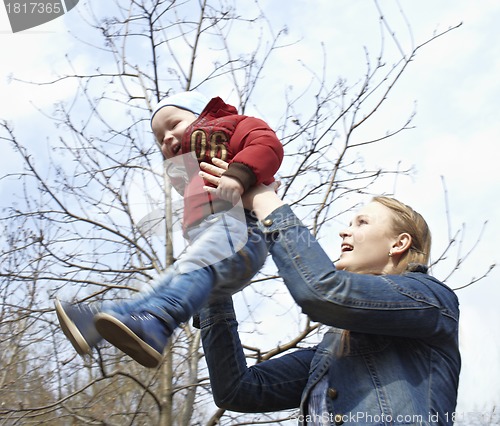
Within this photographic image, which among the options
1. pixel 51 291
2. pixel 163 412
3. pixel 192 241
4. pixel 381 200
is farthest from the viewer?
pixel 51 291

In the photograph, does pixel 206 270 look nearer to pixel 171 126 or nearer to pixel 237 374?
pixel 237 374

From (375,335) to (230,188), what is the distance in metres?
0.62

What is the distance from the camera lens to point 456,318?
2031mm

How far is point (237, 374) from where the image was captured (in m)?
2.33

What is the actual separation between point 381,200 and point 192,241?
26.4 inches

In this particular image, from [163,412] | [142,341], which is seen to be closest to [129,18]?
[163,412]

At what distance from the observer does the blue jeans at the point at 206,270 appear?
6.75ft

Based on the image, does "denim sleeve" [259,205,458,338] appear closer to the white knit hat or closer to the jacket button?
the jacket button

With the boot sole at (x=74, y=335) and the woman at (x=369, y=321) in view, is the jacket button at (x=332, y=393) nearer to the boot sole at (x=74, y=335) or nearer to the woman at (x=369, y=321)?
the woman at (x=369, y=321)

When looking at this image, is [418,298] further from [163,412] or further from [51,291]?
[51,291]

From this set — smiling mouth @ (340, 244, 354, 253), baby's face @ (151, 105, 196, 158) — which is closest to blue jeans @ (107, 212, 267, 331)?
smiling mouth @ (340, 244, 354, 253)

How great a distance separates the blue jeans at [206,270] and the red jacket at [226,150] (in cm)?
7
